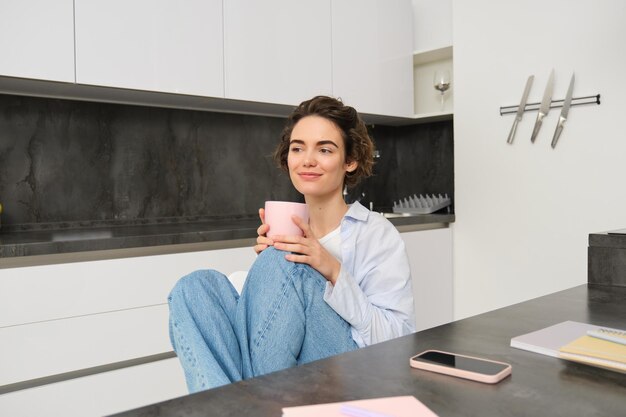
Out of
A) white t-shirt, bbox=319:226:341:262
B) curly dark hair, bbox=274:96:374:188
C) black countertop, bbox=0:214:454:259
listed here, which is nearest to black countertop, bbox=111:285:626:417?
white t-shirt, bbox=319:226:341:262

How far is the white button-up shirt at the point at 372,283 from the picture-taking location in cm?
123

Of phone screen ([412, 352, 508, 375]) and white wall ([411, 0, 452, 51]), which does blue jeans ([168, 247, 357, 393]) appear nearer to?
phone screen ([412, 352, 508, 375])

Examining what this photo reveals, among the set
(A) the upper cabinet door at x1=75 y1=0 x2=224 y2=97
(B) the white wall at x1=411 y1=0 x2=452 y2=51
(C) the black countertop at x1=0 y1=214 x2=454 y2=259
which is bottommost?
(C) the black countertop at x1=0 y1=214 x2=454 y2=259

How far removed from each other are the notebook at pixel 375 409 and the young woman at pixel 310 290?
12.6 inches

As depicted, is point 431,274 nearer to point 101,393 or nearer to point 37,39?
point 101,393

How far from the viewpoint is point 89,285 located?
5.90 feet

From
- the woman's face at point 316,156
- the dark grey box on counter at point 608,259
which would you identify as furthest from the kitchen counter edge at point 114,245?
the dark grey box on counter at point 608,259

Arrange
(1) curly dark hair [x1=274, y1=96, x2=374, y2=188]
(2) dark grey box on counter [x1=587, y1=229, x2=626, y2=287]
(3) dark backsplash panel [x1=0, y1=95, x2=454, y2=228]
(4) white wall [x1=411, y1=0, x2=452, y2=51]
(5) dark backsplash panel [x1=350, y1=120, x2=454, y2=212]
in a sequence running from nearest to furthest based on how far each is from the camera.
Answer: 1. (2) dark grey box on counter [x1=587, y1=229, x2=626, y2=287]
2. (1) curly dark hair [x1=274, y1=96, x2=374, y2=188]
3. (3) dark backsplash panel [x1=0, y1=95, x2=454, y2=228]
4. (4) white wall [x1=411, y1=0, x2=452, y2=51]
5. (5) dark backsplash panel [x1=350, y1=120, x2=454, y2=212]

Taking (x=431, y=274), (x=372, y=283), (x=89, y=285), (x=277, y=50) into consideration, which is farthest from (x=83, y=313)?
(x=431, y=274)

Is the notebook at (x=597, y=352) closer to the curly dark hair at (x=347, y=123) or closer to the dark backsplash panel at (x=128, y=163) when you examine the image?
the curly dark hair at (x=347, y=123)

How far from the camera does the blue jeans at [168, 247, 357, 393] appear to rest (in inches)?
40.5

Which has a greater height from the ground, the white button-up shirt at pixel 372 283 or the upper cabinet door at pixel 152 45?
the upper cabinet door at pixel 152 45

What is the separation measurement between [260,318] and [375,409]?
1.68ft

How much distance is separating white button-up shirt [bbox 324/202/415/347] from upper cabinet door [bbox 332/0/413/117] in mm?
1454
